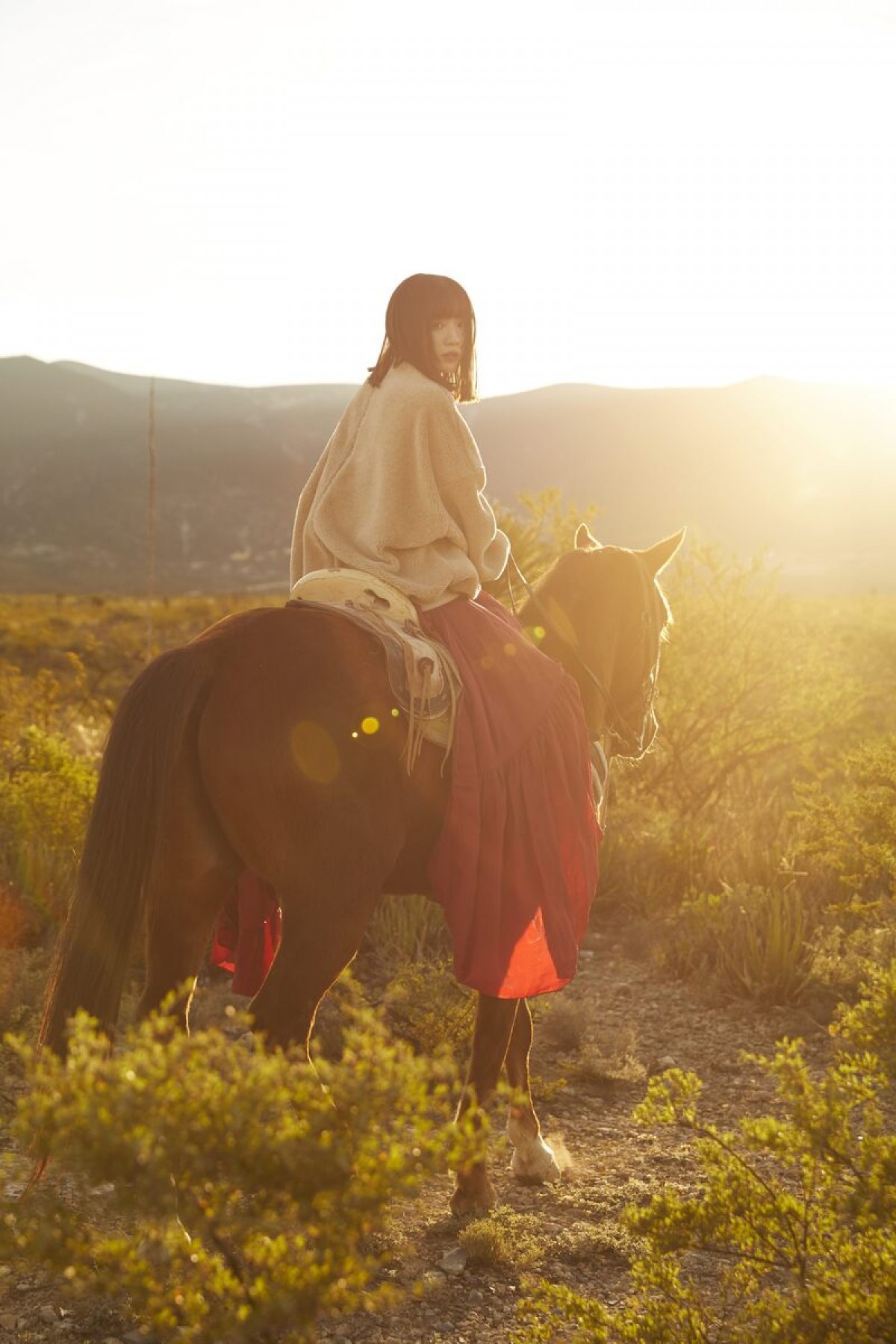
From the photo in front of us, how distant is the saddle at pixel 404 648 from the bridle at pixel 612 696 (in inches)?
31.2

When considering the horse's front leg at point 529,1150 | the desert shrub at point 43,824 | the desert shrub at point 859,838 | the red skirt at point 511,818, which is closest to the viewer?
the red skirt at point 511,818

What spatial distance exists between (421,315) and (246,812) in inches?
75.2

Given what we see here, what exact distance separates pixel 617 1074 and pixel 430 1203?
4.77ft

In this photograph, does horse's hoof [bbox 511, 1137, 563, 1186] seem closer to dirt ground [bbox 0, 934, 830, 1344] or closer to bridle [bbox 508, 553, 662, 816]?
dirt ground [bbox 0, 934, 830, 1344]

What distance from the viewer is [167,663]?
3004 millimetres

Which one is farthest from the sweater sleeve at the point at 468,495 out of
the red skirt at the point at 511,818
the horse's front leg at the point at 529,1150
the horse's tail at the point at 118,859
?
the horse's front leg at the point at 529,1150

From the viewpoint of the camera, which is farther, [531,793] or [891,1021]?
[531,793]

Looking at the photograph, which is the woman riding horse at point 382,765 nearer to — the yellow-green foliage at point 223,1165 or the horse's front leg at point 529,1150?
the horse's front leg at point 529,1150

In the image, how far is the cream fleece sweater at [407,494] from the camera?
362cm

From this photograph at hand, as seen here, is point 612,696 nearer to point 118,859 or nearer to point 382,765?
point 382,765

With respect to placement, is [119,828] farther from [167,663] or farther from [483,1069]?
[483,1069]

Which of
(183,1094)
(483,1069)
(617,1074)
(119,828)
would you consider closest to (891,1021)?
(483,1069)

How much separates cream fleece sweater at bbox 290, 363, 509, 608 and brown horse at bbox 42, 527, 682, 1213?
52 centimetres

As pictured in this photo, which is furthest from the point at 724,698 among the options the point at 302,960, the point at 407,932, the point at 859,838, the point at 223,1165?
the point at 223,1165
